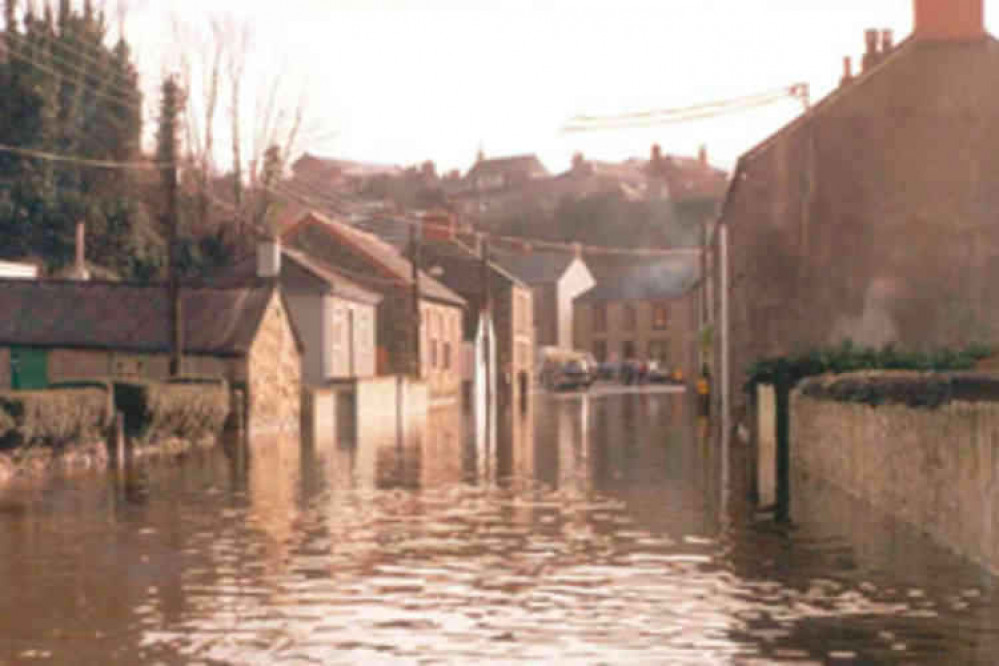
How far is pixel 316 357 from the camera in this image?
64125 millimetres

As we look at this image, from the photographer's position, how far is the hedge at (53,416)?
28.1 meters

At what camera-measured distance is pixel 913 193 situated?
128 feet

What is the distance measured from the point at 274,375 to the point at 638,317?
91.7 meters

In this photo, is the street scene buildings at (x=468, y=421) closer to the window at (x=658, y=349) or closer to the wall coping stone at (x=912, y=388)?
the wall coping stone at (x=912, y=388)

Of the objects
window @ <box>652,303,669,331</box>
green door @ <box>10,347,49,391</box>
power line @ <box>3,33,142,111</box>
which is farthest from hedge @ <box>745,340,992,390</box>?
window @ <box>652,303,669,331</box>

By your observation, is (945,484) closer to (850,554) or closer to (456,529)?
(850,554)

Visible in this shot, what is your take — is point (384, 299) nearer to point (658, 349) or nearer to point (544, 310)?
point (544, 310)

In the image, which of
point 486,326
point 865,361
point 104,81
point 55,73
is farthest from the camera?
point 486,326

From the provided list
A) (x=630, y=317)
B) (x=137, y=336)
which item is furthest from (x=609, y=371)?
(x=137, y=336)

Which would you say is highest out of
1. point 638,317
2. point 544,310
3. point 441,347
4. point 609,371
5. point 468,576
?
point 544,310

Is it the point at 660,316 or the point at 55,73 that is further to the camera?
the point at 660,316

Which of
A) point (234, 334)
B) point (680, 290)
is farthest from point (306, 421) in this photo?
point (680, 290)

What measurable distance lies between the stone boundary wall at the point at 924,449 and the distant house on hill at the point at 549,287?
353ft

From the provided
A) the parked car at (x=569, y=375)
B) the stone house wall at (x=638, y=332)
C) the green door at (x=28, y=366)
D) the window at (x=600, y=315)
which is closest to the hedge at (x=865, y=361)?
the green door at (x=28, y=366)
